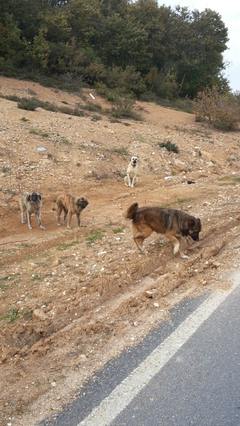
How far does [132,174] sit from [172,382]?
11070mm

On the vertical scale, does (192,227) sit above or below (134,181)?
above

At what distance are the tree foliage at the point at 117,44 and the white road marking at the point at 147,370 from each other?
80.2 feet

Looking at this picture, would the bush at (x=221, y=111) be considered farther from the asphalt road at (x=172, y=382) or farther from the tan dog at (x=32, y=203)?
the asphalt road at (x=172, y=382)

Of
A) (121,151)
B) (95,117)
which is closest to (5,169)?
(121,151)

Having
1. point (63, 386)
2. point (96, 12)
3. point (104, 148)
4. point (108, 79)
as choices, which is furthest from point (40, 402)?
point (96, 12)

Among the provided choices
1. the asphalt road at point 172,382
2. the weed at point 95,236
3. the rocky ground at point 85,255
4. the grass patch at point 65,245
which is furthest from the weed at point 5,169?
the asphalt road at point 172,382

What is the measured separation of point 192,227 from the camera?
21.8 ft

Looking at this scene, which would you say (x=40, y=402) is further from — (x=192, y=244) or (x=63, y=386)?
(x=192, y=244)

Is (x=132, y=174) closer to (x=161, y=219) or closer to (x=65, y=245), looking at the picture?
(x=65, y=245)

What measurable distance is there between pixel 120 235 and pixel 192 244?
1730 millimetres

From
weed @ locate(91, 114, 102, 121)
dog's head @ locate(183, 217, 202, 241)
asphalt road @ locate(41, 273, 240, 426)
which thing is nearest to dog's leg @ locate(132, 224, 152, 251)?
dog's head @ locate(183, 217, 202, 241)

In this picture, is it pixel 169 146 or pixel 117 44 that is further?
pixel 117 44

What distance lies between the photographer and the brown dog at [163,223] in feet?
21.8

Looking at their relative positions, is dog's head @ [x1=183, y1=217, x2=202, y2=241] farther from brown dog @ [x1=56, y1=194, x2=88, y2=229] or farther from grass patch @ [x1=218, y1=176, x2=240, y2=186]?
grass patch @ [x1=218, y1=176, x2=240, y2=186]
